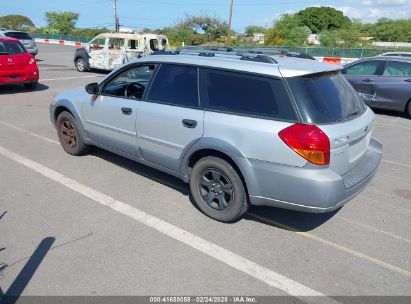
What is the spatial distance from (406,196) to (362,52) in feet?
61.3

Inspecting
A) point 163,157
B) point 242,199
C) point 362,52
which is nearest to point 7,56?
point 163,157

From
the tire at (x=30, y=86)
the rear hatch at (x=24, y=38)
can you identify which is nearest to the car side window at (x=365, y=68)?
the tire at (x=30, y=86)

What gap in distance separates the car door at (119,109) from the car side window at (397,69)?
7.30 meters

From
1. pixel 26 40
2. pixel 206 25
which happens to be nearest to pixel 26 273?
pixel 26 40

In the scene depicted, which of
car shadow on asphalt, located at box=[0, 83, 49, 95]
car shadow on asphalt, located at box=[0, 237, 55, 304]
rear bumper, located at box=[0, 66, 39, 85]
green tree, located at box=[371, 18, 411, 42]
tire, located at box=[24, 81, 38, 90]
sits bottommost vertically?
car shadow on asphalt, located at box=[0, 83, 49, 95]

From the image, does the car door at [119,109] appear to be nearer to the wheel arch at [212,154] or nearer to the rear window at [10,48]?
the wheel arch at [212,154]

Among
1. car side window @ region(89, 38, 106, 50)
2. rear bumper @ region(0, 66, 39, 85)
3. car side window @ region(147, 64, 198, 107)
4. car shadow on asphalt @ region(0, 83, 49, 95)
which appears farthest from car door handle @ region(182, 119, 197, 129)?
car side window @ region(89, 38, 106, 50)

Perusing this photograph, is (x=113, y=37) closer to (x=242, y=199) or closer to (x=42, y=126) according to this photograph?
(x=42, y=126)

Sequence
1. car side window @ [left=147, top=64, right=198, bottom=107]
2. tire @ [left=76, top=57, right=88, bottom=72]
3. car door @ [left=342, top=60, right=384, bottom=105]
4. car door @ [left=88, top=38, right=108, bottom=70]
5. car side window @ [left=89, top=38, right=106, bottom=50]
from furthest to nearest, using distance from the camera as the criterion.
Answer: tire @ [left=76, top=57, right=88, bottom=72]
car side window @ [left=89, top=38, right=106, bottom=50]
car door @ [left=88, top=38, right=108, bottom=70]
car door @ [left=342, top=60, right=384, bottom=105]
car side window @ [left=147, top=64, right=198, bottom=107]

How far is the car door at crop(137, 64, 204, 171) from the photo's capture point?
405 centimetres

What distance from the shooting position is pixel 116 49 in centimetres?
Result: 1669

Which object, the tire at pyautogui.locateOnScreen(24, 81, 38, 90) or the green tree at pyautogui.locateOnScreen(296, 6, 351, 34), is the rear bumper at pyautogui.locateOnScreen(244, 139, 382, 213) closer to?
the tire at pyautogui.locateOnScreen(24, 81, 38, 90)

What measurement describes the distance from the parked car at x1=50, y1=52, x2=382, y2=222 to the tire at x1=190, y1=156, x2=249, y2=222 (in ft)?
0.04

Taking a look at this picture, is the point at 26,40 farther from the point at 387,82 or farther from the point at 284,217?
the point at 284,217
